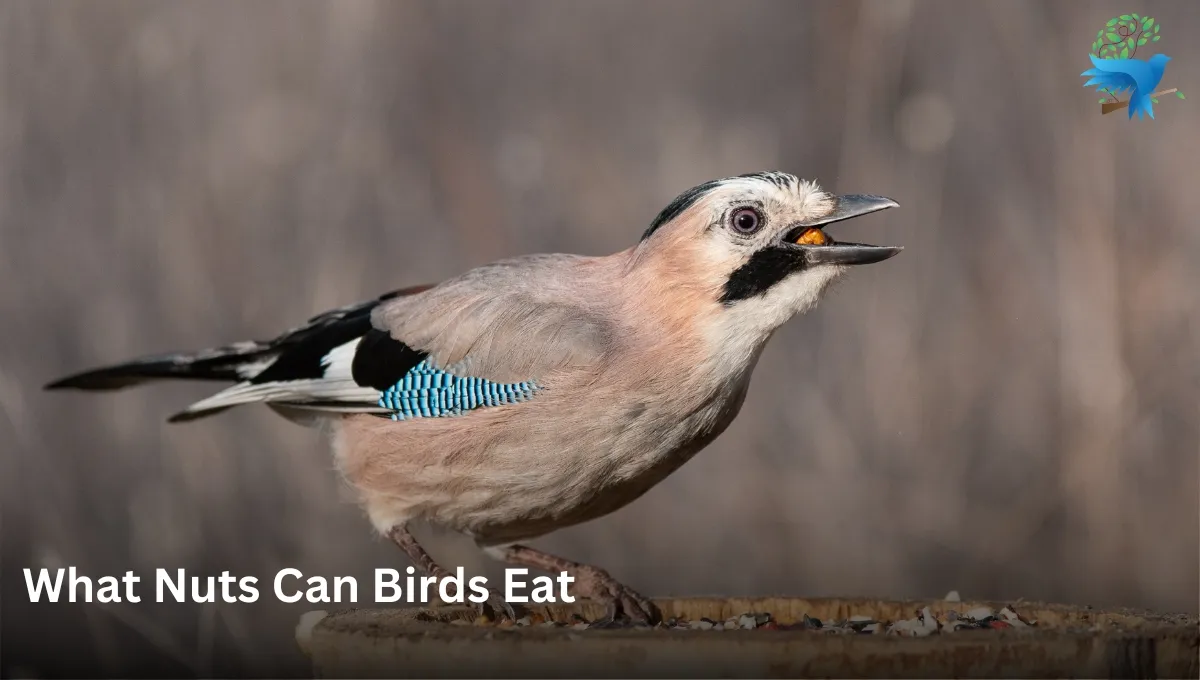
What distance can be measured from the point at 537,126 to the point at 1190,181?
2909mm

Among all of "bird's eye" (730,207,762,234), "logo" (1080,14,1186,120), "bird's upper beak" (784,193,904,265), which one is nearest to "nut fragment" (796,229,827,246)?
"bird's upper beak" (784,193,904,265)

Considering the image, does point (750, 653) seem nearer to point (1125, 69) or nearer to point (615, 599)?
point (615, 599)

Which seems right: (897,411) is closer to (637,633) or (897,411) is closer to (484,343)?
(484,343)

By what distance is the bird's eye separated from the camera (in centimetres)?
379

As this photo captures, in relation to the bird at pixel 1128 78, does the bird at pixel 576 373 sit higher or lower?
lower

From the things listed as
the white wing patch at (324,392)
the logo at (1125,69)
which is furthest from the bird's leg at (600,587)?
the logo at (1125,69)

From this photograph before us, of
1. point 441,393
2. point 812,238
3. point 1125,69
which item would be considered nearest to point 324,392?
point 441,393

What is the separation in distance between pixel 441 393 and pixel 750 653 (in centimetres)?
193

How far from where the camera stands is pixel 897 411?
5797mm

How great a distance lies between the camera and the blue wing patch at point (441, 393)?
3.94 metres

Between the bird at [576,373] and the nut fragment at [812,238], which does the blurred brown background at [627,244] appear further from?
the nut fragment at [812,238]

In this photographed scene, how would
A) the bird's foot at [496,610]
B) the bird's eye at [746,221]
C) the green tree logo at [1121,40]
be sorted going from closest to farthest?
the bird's foot at [496,610]
the bird's eye at [746,221]
the green tree logo at [1121,40]

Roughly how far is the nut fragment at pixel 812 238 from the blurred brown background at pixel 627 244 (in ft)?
6.79

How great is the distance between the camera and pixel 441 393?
413cm
